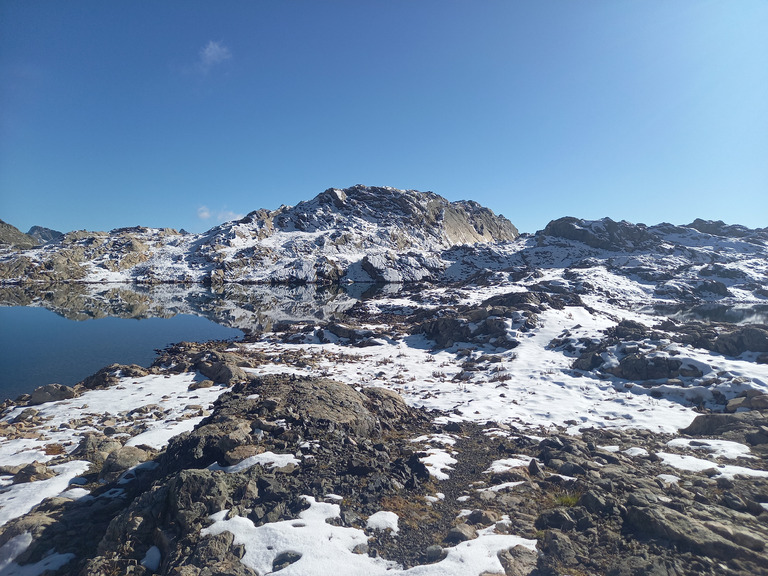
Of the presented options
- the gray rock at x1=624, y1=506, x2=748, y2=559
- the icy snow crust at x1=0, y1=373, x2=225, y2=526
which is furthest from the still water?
the gray rock at x1=624, y1=506, x2=748, y2=559

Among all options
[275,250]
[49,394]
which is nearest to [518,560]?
[49,394]

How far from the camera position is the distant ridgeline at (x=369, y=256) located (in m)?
75.4

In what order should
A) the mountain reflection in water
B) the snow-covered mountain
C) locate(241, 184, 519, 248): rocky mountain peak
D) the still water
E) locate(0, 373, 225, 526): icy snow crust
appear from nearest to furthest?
1. locate(0, 373, 225, 526): icy snow crust
2. the still water
3. the mountain reflection in water
4. the snow-covered mountain
5. locate(241, 184, 519, 248): rocky mountain peak

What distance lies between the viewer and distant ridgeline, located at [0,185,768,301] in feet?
247

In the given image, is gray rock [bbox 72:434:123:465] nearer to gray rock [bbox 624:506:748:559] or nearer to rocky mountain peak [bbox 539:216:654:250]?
gray rock [bbox 624:506:748:559]

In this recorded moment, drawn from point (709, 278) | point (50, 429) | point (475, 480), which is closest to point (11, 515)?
point (50, 429)

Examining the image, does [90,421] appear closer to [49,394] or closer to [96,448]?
[96,448]

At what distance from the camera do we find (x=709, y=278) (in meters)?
73.2

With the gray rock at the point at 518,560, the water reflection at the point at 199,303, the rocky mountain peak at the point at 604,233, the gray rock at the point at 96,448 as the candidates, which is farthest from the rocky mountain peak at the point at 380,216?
the gray rock at the point at 518,560

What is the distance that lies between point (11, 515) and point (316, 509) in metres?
7.71

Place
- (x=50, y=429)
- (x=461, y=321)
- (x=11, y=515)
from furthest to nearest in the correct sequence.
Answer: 1. (x=461, y=321)
2. (x=50, y=429)
3. (x=11, y=515)

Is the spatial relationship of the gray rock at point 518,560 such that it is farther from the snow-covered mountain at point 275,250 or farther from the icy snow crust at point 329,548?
the snow-covered mountain at point 275,250

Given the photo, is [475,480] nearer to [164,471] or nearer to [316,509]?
[316,509]

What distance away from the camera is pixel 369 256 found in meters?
108
